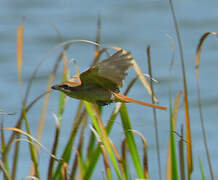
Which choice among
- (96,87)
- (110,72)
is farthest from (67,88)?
(110,72)

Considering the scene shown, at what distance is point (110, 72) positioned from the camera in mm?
2180

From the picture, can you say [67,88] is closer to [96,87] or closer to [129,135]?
[96,87]

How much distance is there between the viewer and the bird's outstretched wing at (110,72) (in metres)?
2.14

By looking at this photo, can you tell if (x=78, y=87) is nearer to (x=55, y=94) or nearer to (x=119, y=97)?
(x=119, y=97)

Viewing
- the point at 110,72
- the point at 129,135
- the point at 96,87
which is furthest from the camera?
the point at 129,135

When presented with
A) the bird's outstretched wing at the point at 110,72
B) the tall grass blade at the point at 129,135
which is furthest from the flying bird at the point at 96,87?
the tall grass blade at the point at 129,135

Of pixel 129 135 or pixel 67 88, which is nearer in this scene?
pixel 67 88

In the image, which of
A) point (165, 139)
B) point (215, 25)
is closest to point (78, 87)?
point (165, 139)

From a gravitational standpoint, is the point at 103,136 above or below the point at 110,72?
below

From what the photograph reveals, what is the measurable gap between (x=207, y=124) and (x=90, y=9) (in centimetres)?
297

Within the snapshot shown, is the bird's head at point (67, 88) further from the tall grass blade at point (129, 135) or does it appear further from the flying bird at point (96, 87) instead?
the tall grass blade at point (129, 135)

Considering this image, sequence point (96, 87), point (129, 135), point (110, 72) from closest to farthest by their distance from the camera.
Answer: point (110, 72)
point (96, 87)
point (129, 135)

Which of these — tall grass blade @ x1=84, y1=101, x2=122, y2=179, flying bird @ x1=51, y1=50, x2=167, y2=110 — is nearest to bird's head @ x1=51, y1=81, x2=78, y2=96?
flying bird @ x1=51, y1=50, x2=167, y2=110

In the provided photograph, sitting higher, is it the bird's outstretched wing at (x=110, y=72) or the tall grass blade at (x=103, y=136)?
the bird's outstretched wing at (x=110, y=72)
